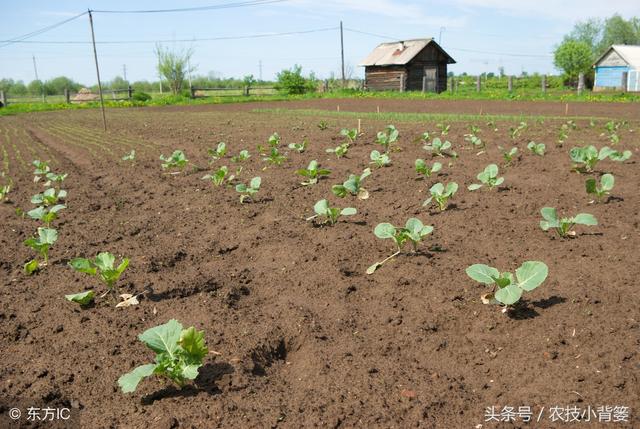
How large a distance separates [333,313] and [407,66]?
137ft

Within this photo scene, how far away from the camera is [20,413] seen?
281 cm

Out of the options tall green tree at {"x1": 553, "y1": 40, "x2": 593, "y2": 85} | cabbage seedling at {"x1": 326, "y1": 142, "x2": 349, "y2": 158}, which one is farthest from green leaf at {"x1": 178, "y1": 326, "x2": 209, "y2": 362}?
tall green tree at {"x1": 553, "y1": 40, "x2": 593, "y2": 85}

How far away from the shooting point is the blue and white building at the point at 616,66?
150 feet

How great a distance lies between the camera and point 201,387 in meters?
2.98

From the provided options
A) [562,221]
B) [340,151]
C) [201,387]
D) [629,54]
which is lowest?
[201,387]

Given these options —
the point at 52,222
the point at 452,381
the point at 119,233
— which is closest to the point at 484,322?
the point at 452,381

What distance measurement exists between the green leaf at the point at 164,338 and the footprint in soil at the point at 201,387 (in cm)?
23

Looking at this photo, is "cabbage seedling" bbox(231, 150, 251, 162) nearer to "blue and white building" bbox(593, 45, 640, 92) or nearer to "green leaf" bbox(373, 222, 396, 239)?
"green leaf" bbox(373, 222, 396, 239)

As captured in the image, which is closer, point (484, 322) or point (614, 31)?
point (484, 322)

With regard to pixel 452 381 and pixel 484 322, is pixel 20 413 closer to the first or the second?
pixel 452 381

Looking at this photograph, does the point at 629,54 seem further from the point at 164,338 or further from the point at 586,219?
the point at 164,338

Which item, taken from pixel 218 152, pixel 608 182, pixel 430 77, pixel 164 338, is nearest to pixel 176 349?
pixel 164 338

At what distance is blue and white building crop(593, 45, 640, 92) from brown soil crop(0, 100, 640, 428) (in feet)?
151

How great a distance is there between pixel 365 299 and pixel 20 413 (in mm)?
2368
